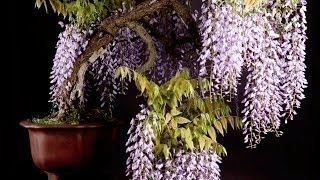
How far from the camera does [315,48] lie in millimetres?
2705

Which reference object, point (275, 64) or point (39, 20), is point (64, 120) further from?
point (275, 64)

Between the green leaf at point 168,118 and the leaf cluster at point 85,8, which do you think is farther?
the leaf cluster at point 85,8

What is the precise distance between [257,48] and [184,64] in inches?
18.3

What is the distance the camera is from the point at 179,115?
229 centimetres

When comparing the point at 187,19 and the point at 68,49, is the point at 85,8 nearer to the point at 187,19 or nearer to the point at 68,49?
the point at 68,49

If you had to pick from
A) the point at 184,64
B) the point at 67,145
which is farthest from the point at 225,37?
the point at 67,145

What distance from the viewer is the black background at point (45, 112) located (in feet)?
8.90

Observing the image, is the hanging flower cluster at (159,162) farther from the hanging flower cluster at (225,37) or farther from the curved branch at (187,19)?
the curved branch at (187,19)

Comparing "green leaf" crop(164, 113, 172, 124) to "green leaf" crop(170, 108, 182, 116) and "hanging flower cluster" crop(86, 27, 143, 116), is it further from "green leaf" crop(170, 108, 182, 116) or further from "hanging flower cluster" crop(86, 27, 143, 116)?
"hanging flower cluster" crop(86, 27, 143, 116)

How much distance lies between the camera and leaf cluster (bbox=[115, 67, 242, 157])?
85.3 inches

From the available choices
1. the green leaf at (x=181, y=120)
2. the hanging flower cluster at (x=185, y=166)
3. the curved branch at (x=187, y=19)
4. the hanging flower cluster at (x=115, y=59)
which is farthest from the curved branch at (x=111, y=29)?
the hanging flower cluster at (x=185, y=166)

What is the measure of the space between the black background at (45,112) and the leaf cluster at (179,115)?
53 centimetres

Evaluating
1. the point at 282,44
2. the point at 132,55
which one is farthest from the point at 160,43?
the point at 282,44

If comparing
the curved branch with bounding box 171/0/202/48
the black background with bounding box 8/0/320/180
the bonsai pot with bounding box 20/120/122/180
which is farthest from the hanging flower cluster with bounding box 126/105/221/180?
the black background with bounding box 8/0/320/180
